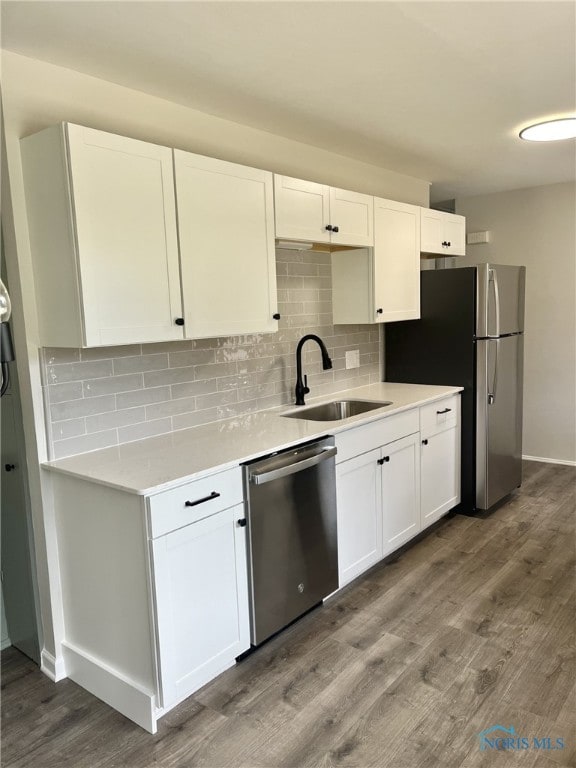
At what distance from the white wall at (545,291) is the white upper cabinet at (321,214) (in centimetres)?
Answer: 217

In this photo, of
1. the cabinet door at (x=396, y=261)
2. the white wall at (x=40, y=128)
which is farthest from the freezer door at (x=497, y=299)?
the white wall at (x=40, y=128)

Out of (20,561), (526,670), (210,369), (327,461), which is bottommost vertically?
(526,670)

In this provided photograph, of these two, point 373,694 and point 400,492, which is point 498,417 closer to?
point 400,492

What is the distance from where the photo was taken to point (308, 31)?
1967 mm

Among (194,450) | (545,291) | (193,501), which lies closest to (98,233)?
(194,450)

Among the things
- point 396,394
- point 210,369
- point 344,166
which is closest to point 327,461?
point 210,369

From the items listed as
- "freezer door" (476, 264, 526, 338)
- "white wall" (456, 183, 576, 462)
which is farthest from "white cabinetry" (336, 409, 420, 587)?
"white wall" (456, 183, 576, 462)

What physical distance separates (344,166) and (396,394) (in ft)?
4.88

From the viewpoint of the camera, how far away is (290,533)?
2467mm

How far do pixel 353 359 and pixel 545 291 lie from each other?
2107 millimetres

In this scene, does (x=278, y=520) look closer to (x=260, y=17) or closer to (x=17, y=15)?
(x=260, y=17)

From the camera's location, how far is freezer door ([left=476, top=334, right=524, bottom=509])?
3.77m

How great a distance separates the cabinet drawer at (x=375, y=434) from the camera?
279cm

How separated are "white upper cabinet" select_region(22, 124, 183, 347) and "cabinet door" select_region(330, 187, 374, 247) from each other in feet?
3.66
